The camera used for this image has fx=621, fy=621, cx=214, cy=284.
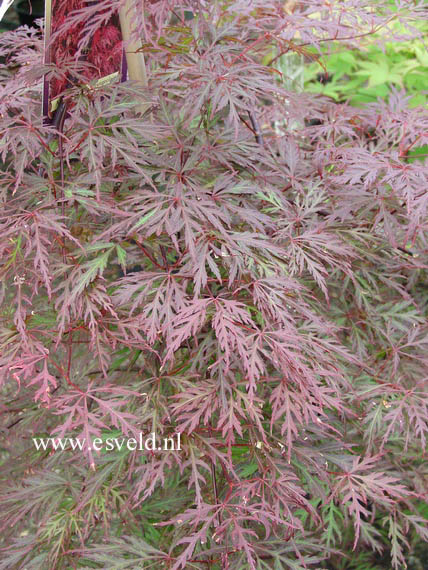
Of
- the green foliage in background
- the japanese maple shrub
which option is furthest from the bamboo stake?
the green foliage in background

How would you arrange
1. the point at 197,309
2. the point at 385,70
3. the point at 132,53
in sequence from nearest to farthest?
1. the point at 197,309
2. the point at 132,53
3. the point at 385,70

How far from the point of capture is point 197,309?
909 mm

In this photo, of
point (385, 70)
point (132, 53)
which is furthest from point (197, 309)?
point (385, 70)

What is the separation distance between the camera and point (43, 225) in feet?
2.98

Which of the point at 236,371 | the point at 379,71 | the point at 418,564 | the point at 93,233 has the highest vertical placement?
the point at 93,233

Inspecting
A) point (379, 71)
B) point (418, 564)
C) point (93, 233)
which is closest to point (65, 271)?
point (93, 233)

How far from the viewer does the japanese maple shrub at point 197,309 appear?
3.07 ft

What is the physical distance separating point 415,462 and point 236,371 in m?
0.70

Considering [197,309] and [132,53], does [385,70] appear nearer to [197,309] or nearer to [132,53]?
[132,53]

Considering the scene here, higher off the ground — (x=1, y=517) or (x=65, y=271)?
(x=65, y=271)

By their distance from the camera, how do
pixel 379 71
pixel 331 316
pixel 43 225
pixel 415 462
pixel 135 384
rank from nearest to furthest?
pixel 43 225
pixel 135 384
pixel 331 316
pixel 415 462
pixel 379 71

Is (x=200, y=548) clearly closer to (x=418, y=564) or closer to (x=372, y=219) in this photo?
(x=372, y=219)

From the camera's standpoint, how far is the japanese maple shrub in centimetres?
94

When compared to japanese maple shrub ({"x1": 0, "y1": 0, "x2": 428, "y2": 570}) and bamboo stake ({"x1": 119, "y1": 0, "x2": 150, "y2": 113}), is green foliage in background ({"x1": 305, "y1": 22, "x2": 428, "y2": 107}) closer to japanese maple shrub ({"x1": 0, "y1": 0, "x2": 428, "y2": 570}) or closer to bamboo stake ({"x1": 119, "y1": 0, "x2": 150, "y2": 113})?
japanese maple shrub ({"x1": 0, "y1": 0, "x2": 428, "y2": 570})
